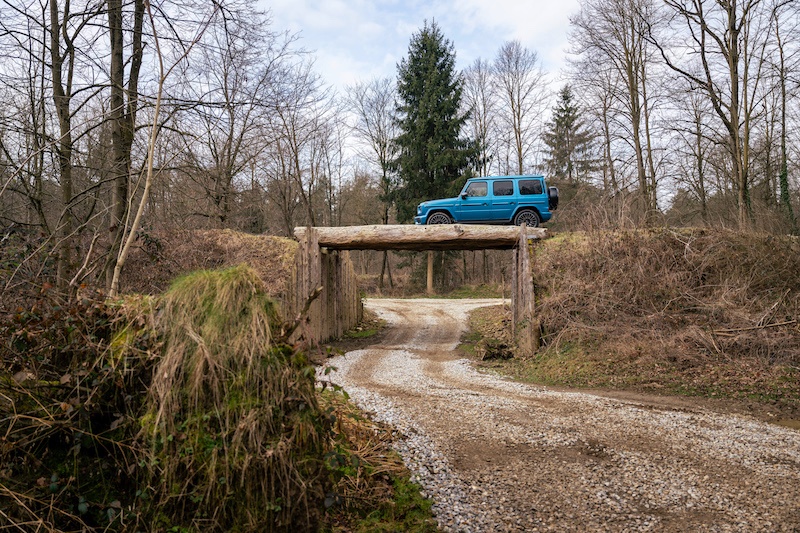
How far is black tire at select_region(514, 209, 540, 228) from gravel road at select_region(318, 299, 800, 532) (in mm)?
6708

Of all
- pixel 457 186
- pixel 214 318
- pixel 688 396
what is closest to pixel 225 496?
pixel 214 318

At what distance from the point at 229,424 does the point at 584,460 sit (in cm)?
358

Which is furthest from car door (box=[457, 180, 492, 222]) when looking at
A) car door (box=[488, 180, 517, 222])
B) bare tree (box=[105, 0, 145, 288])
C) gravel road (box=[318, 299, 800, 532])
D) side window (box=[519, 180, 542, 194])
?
bare tree (box=[105, 0, 145, 288])

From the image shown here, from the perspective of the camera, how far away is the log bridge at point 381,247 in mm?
11516

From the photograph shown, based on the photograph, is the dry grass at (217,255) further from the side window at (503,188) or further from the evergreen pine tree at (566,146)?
the evergreen pine tree at (566,146)

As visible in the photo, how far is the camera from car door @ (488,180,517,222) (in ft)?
45.2

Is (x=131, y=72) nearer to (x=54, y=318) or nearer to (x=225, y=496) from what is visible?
(x=54, y=318)

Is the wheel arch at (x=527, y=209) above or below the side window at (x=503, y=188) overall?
below

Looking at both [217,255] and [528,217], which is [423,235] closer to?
[528,217]

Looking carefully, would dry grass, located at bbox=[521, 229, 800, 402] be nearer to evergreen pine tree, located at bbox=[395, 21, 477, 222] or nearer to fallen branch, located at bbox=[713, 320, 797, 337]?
fallen branch, located at bbox=[713, 320, 797, 337]

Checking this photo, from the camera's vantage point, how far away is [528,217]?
540 inches

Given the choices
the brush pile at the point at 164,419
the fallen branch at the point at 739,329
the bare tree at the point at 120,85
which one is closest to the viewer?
the brush pile at the point at 164,419

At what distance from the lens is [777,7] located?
47.3ft

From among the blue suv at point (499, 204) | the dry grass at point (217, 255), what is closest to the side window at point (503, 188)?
the blue suv at point (499, 204)
